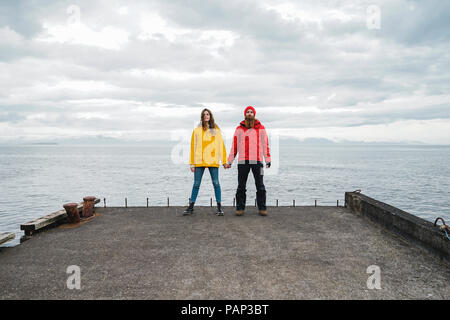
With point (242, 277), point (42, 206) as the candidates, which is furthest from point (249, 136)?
point (42, 206)

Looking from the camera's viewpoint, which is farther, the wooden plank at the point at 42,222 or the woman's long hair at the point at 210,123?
the woman's long hair at the point at 210,123

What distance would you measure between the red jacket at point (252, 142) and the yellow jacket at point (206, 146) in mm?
377

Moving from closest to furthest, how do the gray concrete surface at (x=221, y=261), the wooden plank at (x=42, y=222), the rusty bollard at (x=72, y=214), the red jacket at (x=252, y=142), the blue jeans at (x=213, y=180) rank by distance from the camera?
1. the gray concrete surface at (x=221, y=261)
2. the wooden plank at (x=42, y=222)
3. the rusty bollard at (x=72, y=214)
4. the red jacket at (x=252, y=142)
5. the blue jeans at (x=213, y=180)

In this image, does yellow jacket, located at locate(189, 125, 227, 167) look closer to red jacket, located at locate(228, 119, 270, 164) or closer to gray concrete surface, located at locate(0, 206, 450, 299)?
red jacket, located at locate(228, 119, 270, 164)

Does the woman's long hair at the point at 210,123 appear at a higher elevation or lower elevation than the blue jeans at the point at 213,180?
higher

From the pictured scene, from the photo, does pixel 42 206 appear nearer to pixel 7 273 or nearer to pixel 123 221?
pixel 123 221

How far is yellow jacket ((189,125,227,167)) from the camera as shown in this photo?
6121 mm

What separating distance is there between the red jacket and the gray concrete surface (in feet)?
4.66

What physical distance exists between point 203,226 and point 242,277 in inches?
86.6

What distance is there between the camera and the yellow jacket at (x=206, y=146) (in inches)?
241

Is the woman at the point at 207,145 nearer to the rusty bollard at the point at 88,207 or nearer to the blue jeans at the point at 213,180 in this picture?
the blue jeans at the point at 213,180

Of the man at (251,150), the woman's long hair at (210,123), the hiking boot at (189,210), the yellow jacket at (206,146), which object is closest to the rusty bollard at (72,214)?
the hiking boot at (189,210)

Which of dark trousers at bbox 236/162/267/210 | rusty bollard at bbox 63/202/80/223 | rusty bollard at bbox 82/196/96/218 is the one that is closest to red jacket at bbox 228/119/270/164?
dark trousers at bbox 236/162/267/210

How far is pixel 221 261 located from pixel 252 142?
117 inches
